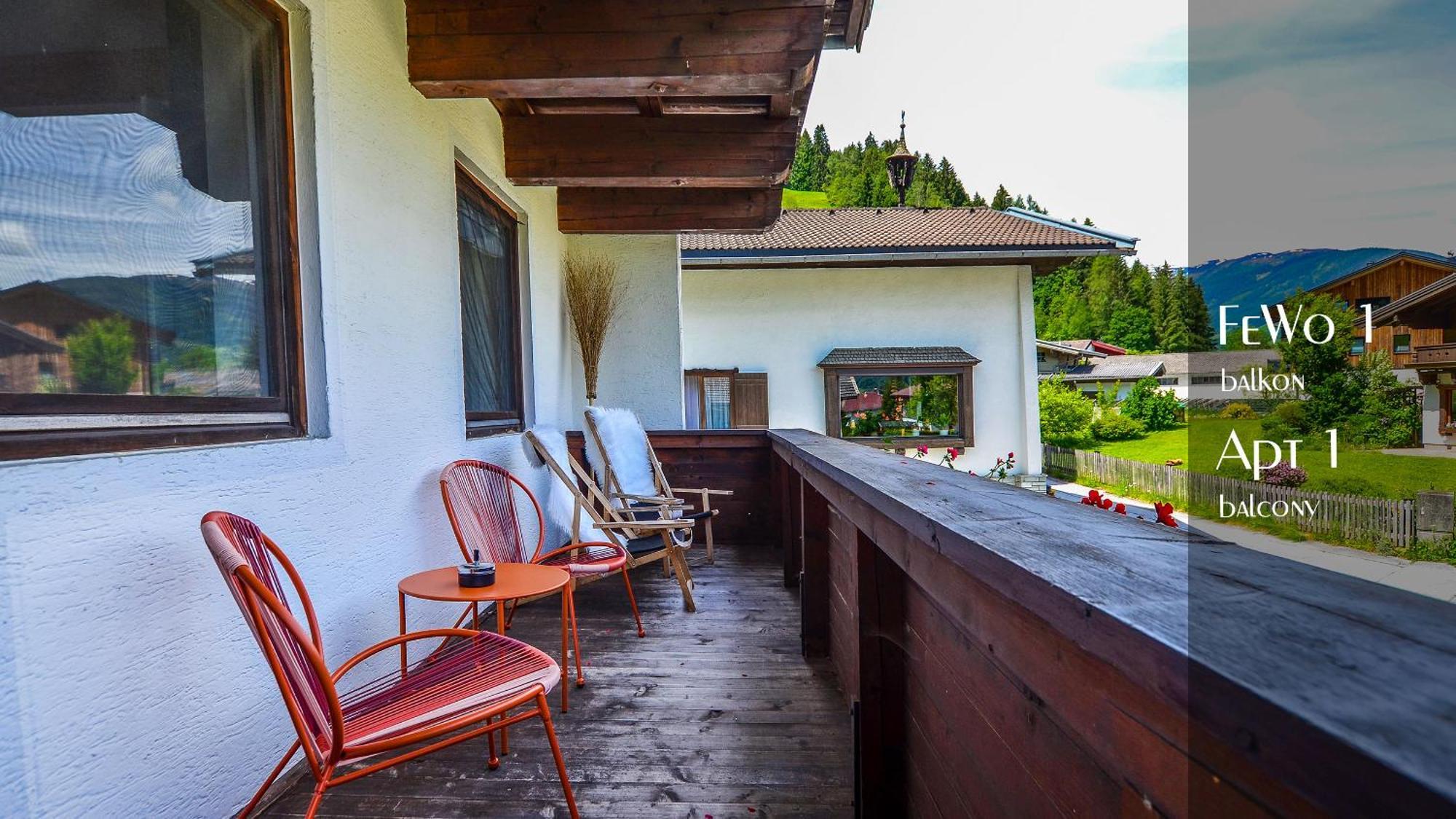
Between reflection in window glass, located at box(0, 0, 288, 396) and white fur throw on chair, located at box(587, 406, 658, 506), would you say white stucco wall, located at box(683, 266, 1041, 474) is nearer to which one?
white fur throw on chair, located at box(587, 406, 658, 506)

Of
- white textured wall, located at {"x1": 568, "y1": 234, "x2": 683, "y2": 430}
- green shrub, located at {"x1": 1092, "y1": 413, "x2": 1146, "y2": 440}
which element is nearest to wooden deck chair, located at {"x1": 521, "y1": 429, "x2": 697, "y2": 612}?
white textured wall, located at {"x1": 568, "y1": 234, "x2": 683, "y2": 430}

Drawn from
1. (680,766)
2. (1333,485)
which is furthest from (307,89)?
(1333,485)

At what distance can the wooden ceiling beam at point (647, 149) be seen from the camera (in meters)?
3.68

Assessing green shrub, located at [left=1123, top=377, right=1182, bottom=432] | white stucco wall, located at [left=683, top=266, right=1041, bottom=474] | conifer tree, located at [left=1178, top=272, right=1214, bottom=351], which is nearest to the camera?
conifer tree, located at [left=1178, top=272, right=1214, bottom=351]

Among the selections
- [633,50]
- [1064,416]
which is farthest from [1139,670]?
[1064,416]

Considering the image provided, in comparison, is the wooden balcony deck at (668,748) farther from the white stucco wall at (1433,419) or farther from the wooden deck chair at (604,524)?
the white stucco wall at (1433,419)

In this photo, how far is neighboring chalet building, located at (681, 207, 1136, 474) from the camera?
973 centimetres

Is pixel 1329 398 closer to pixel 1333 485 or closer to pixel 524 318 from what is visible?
pixel 1333 485

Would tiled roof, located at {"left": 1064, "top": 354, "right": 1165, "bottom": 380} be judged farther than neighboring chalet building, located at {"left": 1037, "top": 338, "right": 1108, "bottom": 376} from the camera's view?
Yes

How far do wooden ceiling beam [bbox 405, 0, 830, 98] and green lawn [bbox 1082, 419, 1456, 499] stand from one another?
121 inches

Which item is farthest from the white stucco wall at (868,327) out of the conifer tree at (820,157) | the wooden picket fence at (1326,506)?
the conifer tree at (820,157)

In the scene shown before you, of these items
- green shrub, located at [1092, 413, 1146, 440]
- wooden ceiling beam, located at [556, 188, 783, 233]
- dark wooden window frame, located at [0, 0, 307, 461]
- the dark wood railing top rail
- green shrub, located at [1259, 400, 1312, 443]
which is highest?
wooden ceiling beam, located at [556, 188, 783, 233]

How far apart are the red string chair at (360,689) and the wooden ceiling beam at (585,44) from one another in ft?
6.04

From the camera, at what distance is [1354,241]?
5.32 metres
